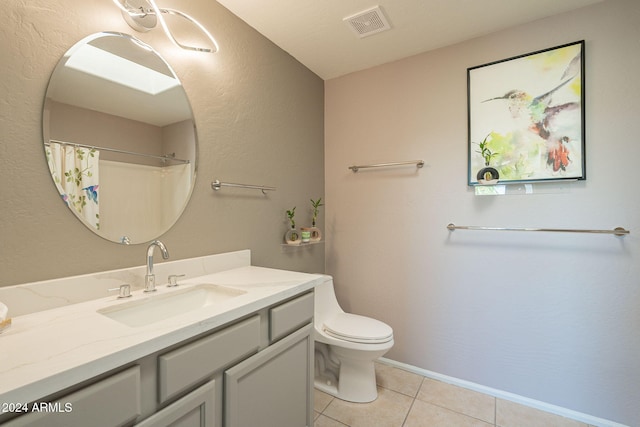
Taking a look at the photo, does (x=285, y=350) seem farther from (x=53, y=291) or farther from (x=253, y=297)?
(x=53, y=291)

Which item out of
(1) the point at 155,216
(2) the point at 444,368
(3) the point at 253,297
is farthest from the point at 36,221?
(2) the point at 444,368

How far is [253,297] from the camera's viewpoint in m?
1.09

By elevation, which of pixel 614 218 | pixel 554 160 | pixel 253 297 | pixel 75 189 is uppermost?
pixel 554 160

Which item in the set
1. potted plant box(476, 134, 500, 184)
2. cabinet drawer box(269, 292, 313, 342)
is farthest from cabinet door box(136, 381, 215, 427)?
potted plant box(476, 134, 500, 184)

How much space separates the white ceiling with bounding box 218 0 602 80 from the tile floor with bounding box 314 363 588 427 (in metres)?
2.40

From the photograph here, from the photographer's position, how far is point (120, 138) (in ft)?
3.98

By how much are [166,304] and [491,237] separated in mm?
1939

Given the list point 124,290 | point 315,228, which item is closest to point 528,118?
point 315,228

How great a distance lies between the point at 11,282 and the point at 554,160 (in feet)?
8.48

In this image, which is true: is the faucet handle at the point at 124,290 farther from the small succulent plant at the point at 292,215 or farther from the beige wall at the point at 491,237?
the beige wall at the point at 491,237

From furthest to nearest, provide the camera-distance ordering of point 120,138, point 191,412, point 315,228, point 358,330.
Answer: point 315,228 < point 358,330 < point 120,138 < point 191,412

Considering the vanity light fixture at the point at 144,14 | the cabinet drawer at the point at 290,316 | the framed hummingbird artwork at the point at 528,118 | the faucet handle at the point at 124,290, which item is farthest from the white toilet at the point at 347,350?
the vanity light fixture at the point at 144,14

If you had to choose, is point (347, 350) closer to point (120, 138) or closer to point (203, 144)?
point (203, 144)

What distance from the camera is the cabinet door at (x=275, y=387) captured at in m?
0.99
